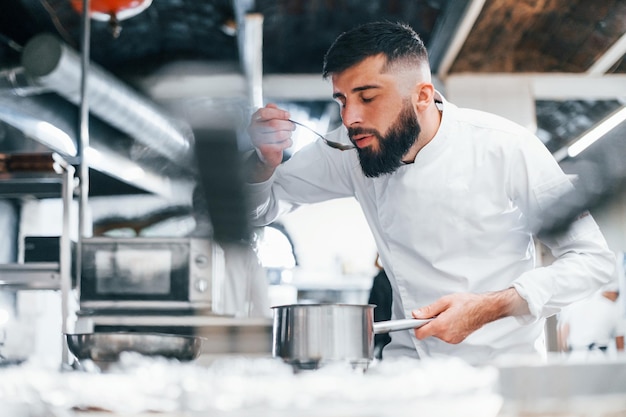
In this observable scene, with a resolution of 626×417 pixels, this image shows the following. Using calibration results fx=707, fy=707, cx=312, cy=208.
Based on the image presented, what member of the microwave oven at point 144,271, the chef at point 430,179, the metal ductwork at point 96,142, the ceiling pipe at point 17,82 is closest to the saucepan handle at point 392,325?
the chef at point 430,179

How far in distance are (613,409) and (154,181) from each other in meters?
6.10

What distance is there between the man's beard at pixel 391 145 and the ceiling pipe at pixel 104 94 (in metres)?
1.76

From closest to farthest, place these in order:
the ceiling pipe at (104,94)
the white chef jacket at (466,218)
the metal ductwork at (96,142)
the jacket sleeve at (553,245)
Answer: the jacket sleeve at (553,245), the white chef jacket at (466,218), the ceiling pipe at (104,94), the metal ductwork at (96,142)

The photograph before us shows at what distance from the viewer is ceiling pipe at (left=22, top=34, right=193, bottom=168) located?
12.1ft

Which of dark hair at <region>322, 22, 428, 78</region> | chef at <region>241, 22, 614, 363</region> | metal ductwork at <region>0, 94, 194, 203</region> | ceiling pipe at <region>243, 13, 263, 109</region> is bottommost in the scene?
chef at <region>241, 22, 614, 363</region>

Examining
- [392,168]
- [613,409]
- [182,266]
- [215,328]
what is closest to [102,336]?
[613,409]

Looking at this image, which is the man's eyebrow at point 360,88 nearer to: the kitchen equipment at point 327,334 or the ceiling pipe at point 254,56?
the kitchen equipment at point 327,334

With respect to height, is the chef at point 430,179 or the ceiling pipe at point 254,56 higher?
the ceiling pipe at point 254,56

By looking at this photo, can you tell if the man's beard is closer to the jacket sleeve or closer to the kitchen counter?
the jacket sleeve

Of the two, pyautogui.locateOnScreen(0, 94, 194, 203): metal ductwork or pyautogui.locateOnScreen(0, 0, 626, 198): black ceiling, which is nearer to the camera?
pyautogui.locateOnScreen(0, 0, 626, 198): black ceiling

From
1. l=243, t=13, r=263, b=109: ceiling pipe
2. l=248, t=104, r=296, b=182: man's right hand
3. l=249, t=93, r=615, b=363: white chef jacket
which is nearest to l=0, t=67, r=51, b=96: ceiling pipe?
l=243, t=13, r=263, b=109: ceiling pipe

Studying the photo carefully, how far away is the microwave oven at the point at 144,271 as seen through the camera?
296cm

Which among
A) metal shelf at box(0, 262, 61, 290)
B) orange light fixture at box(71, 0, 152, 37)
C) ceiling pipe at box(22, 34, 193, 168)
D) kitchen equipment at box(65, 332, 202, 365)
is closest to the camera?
kitchen equipment at box(65, 332, 202, 365)

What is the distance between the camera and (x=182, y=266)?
9.76 feet
